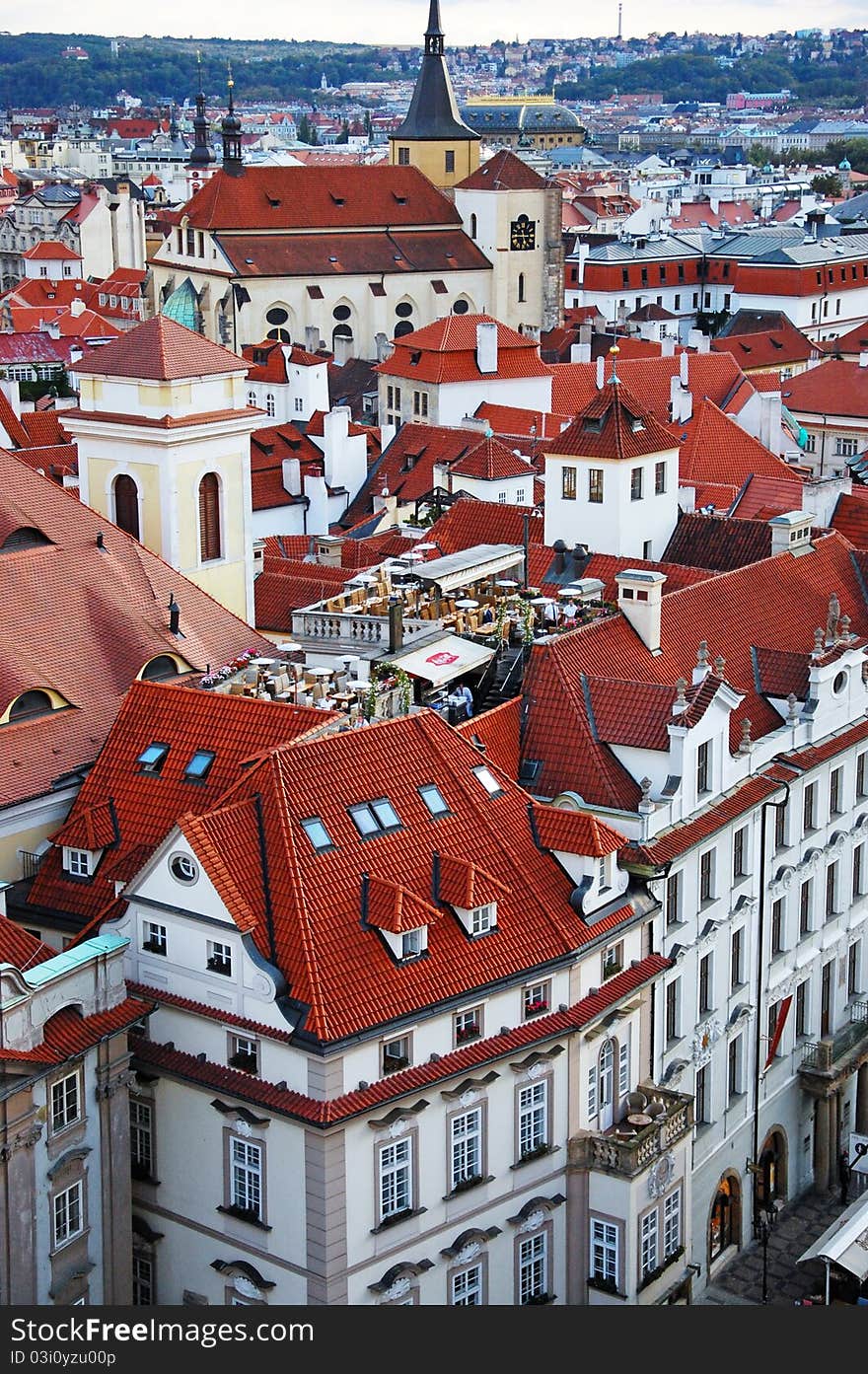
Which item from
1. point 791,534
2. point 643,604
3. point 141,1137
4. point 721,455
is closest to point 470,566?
point 643,604

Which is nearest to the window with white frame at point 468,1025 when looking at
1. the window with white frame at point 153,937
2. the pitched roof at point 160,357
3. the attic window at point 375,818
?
the attic window at point 375,818

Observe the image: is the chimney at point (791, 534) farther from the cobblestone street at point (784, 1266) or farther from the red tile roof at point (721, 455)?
the red tile roof at point (721, 455)

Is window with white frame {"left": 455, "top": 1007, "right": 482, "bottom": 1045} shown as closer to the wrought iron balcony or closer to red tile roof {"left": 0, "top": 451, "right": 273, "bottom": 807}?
red tile roof {"left": 0, "top": 451, "right": 273, "bottom": 807}

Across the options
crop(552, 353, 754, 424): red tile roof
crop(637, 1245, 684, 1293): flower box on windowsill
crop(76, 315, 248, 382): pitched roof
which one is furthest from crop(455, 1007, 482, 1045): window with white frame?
crop(552, 353, 754, 424): red tile roof

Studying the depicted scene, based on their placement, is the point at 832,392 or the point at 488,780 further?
the point at 832,392

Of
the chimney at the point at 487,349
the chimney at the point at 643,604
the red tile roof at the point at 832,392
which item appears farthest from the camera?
the chimney at the point at 487,349

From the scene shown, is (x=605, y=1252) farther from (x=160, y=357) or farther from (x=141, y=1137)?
(x=160, y=357)
